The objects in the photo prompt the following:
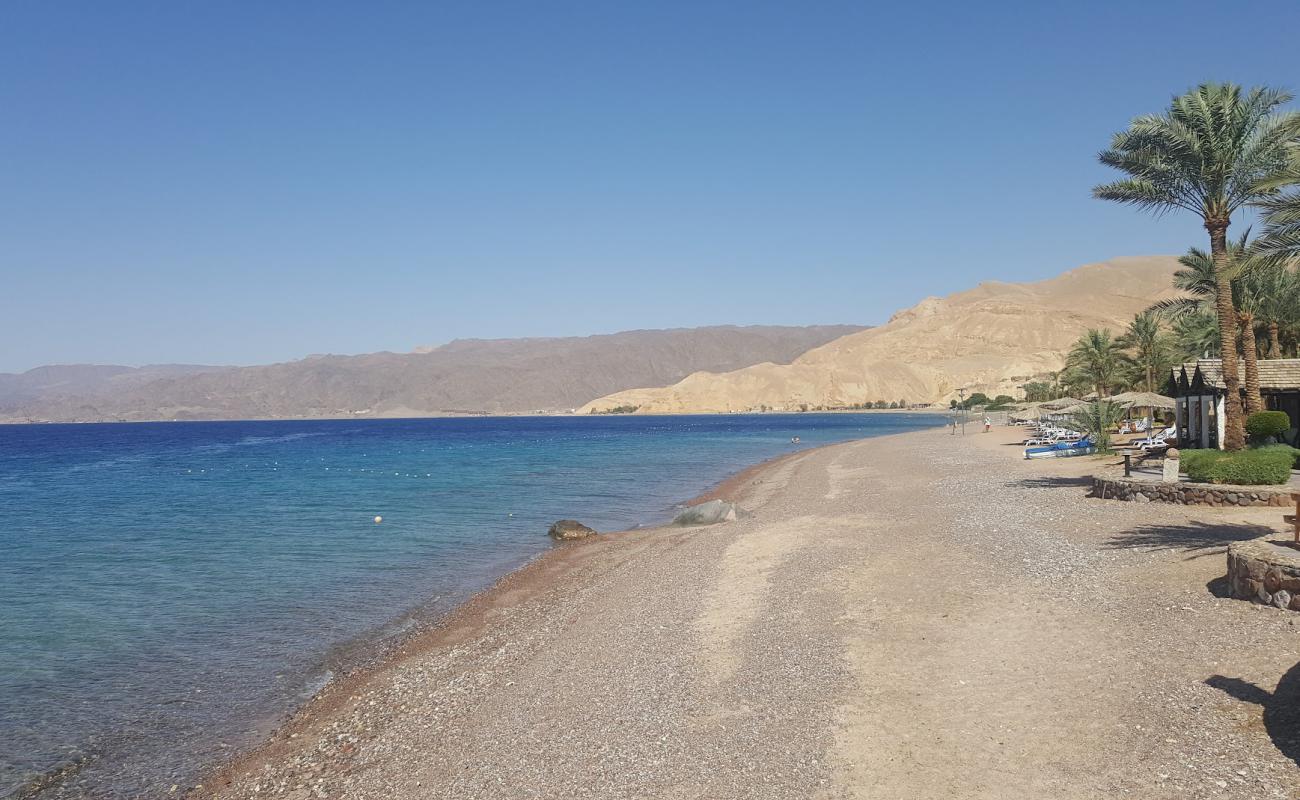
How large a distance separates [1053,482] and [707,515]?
10.0 metres

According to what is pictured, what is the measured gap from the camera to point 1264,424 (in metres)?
19.8

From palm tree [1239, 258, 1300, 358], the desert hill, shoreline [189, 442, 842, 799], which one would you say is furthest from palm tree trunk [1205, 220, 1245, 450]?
the desert hill

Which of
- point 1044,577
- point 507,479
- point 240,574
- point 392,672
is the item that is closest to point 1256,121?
point 1044,577

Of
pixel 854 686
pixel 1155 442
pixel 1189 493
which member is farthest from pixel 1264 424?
pixel 854 686

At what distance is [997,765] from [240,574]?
17099 millimetres

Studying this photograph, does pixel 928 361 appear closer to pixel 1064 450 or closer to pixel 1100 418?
pixel 1064 450

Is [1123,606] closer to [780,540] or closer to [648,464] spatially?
[780,540]

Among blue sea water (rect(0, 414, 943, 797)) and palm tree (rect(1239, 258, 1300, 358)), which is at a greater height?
palm tree (rect(1239, 258, 1300, 358))

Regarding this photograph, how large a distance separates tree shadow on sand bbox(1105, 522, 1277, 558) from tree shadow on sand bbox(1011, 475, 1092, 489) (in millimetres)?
8231

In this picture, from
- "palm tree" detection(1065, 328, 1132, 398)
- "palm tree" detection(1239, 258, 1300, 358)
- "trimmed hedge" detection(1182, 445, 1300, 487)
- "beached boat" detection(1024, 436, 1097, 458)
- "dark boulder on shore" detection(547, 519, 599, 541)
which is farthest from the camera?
"palm tree" detection(1065, 328, 1132, 398)

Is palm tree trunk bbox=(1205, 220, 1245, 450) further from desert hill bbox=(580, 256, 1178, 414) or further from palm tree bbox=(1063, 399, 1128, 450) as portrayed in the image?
desert hill bbox=(580, 256, 1178, 414)

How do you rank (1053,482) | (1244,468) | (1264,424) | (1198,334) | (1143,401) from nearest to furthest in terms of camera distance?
(1244,468), (1264,424), (1053,482), (1143,401), (1198,334)

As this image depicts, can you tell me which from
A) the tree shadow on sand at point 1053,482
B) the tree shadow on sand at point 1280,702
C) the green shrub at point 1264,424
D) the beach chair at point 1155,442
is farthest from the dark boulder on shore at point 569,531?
the beach chair at point 1155,442

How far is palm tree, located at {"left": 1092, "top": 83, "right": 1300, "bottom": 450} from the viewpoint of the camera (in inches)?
704
